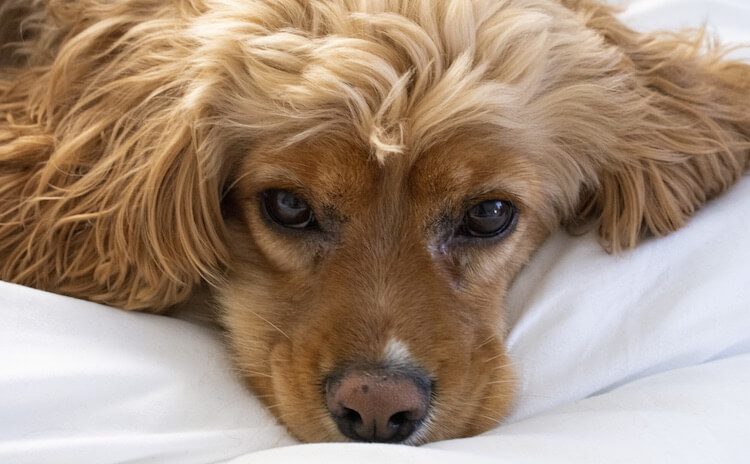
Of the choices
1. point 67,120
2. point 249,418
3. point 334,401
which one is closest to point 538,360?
point 334,401

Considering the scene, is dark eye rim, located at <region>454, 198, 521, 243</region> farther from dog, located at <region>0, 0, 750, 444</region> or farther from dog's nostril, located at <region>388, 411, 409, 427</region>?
dog's nostril, located at <region>388, 411, 409, 427</region>

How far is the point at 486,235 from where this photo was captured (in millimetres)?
2020

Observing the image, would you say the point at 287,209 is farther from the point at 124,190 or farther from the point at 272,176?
the point at 124,190

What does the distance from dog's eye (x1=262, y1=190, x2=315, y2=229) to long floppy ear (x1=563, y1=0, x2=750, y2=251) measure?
2.25 ft

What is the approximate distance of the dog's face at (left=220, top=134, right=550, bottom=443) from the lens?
5.69ft

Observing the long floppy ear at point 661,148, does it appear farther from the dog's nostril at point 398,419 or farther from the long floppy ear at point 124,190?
the long floppy ear at point 124,190

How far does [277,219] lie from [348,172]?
241 millimetres

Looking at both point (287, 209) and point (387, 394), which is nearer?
point (387, 394)

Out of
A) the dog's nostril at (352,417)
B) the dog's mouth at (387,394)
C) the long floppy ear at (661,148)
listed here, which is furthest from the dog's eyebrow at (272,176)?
the long floppy ear at (661,148)

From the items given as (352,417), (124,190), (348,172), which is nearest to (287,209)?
(348,172)

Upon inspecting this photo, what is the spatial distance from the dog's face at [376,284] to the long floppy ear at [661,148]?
0.78ft

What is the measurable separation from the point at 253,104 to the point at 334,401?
629 mm

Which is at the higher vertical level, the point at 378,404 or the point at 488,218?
the point at 488,218

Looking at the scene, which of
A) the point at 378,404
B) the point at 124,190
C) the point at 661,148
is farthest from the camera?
the point at 661,148
